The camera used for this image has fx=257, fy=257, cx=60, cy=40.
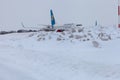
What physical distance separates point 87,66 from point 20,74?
3.69ft

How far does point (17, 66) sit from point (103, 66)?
1.38 meters

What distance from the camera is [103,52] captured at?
527cm

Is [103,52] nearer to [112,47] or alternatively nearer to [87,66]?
[112,47]

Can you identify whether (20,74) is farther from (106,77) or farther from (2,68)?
(106,77)

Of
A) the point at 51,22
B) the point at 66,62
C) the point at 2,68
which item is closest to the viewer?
the point at 2,68

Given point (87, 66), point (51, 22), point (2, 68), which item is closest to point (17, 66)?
point (2, 68)

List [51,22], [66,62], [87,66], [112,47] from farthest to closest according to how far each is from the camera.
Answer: [51,22] → [112,47] → [66,62] → [87,66]

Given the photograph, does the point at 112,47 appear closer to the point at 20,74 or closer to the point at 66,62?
the point at 66,62

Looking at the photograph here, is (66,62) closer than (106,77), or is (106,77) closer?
(106,77)

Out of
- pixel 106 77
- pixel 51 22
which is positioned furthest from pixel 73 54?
pixel 51 22

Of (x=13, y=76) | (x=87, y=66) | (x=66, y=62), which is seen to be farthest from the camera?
(x=66, y=62)

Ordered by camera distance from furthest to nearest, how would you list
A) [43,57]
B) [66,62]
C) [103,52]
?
[103,52], [43,57], [66,62]

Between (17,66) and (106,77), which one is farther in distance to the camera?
(17,66)

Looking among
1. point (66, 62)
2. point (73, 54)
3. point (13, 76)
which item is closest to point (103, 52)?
point (73, 54)
